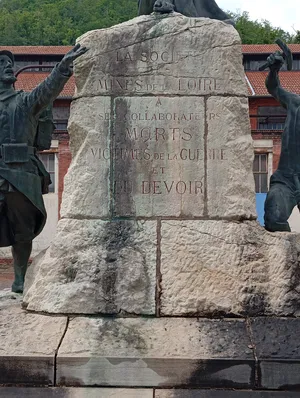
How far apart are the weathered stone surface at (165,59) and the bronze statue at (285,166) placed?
620 mm

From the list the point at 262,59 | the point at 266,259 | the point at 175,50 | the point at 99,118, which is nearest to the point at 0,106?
the point at 99,118

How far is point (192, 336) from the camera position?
4.41 meters

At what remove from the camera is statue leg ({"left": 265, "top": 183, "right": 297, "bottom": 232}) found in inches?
208

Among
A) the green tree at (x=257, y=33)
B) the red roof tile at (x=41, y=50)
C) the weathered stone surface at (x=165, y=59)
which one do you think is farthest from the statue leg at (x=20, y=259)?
the green tree at (x=257, y=33)

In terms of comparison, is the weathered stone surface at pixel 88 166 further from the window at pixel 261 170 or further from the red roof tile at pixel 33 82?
the red roof tile at pixel 33 82

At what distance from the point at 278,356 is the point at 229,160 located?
1479 millimetres

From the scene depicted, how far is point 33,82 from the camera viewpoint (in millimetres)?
26125

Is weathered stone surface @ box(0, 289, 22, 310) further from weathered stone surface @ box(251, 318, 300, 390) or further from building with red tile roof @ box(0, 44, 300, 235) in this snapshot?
building with red tile roof @ box(0, 44, 300, 235)

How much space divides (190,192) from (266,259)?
2.35 feet

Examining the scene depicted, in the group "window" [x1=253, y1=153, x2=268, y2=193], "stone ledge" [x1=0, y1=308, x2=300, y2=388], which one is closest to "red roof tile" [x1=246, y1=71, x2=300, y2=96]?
"window" [x1=253, y1=153, x2=268, y2=193]

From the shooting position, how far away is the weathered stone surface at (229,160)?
16.2 ft

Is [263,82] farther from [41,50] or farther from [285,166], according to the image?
[285,166]

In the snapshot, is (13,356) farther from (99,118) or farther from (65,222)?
(99,118)

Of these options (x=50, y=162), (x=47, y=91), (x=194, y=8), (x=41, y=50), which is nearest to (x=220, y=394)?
(x=47, y=91)
